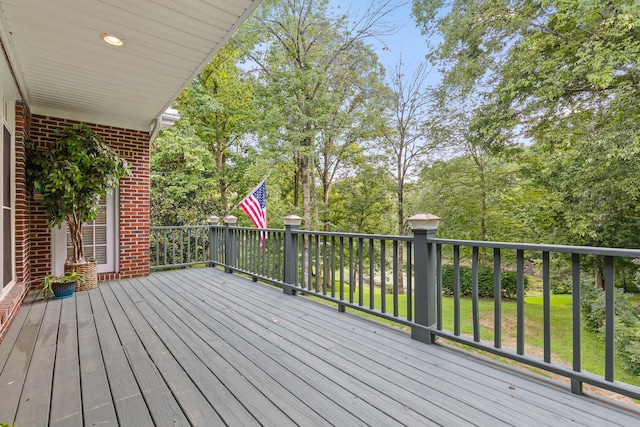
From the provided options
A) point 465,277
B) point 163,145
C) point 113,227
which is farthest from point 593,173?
point 163,145

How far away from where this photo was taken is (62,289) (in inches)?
145

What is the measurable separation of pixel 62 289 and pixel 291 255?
279 cm

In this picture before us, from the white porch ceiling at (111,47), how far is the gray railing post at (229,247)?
2166 millimetres

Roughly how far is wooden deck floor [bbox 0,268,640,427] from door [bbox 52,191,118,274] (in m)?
1.69

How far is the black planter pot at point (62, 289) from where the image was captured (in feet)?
12.0

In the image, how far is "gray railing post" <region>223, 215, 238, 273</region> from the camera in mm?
5166

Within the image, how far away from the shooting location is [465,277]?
11.0 metres

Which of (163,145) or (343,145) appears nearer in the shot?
(163,145)

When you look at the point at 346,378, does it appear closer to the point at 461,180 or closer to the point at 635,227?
the point at 635,227

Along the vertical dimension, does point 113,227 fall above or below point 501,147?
below

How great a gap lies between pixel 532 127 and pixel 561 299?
7578 millimetres

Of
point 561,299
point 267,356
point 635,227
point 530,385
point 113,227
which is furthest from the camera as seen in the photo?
point 561,299

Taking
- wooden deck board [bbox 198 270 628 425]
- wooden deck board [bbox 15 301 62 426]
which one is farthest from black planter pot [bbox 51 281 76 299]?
wooden deck board [bbox 198 270 628 425]

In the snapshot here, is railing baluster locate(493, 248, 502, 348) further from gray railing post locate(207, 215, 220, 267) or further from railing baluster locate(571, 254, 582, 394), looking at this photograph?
gray railing post locate(207, 215, 220, 267)
